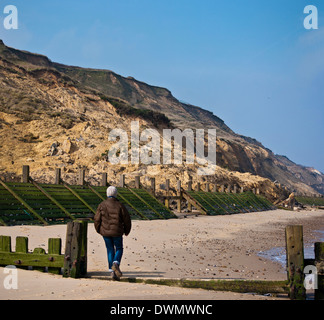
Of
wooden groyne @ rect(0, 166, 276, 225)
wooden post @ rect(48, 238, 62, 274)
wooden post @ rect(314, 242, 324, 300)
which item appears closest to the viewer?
wooden post @ rect(314, 242, 324, 300)

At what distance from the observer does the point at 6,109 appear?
3944 cm

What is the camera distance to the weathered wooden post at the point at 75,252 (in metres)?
6.30

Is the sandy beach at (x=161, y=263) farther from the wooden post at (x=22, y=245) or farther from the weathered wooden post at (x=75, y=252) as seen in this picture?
the wooden post at (x=22, y=245)

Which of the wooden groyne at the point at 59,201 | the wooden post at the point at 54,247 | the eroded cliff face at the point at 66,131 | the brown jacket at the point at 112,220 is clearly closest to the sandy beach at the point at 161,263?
the wooden post at the point at 54,247

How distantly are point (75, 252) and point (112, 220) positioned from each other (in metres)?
0.83

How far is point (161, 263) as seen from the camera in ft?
28.3

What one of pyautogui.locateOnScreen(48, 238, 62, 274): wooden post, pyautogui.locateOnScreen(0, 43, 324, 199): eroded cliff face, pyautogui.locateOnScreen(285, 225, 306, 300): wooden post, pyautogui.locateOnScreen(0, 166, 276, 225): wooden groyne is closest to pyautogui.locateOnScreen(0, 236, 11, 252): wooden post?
pyautogui.locateOnScreen(48, 238, 62, 274): wooden post

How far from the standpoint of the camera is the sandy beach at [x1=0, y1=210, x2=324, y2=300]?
5379 mm

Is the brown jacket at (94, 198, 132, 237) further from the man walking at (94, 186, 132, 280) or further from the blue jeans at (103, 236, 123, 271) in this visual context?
the blue jeans at (103, 236, 123, 271)

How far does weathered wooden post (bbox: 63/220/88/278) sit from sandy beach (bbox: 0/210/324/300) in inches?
7.2

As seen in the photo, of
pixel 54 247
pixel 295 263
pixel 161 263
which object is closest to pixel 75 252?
pixel 54 247

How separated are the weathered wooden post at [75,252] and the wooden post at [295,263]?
3.14 meters

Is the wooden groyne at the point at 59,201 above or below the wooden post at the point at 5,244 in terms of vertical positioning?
above
